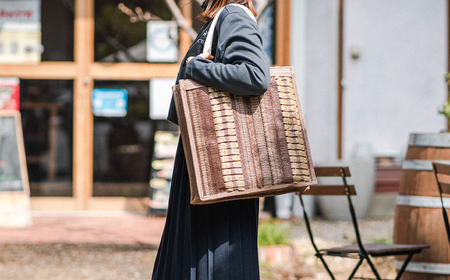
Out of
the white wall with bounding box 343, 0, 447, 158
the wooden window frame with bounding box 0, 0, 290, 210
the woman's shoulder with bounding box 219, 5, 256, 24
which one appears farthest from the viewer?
the white wall with bounding box 343, 0, 447, 158

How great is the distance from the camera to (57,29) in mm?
7195

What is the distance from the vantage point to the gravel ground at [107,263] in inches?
171

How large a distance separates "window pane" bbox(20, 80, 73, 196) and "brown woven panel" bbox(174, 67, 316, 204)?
569 cm

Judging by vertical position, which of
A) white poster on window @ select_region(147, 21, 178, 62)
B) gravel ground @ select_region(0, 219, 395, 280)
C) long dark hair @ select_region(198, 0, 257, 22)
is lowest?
gravel ground @ select_region(0, 219, 395, 280)

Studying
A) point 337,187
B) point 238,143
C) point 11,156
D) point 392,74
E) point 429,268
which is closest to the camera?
point 238,143

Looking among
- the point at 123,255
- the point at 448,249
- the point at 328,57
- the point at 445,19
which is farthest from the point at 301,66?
the point at 448,249

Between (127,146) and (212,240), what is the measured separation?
18.1 ft

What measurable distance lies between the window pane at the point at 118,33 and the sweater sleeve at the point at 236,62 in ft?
17.9

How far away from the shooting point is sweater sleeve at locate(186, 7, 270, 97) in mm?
1833

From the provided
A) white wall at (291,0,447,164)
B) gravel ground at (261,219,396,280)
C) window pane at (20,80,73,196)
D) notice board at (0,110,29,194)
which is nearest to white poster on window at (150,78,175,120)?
window pane at (20,80,73,196)

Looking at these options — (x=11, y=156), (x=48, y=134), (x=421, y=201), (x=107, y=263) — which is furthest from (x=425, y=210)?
(x=48, y=134)

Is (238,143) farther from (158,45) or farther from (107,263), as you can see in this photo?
(158,45)

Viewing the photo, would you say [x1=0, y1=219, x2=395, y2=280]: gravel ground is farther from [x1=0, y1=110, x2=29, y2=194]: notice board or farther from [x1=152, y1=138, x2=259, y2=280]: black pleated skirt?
[x1=152, y1=138, x2=259, y2=280]: black pleated skirt

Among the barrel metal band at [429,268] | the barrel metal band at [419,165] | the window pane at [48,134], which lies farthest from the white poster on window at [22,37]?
the barrel metal band at [429,268]
